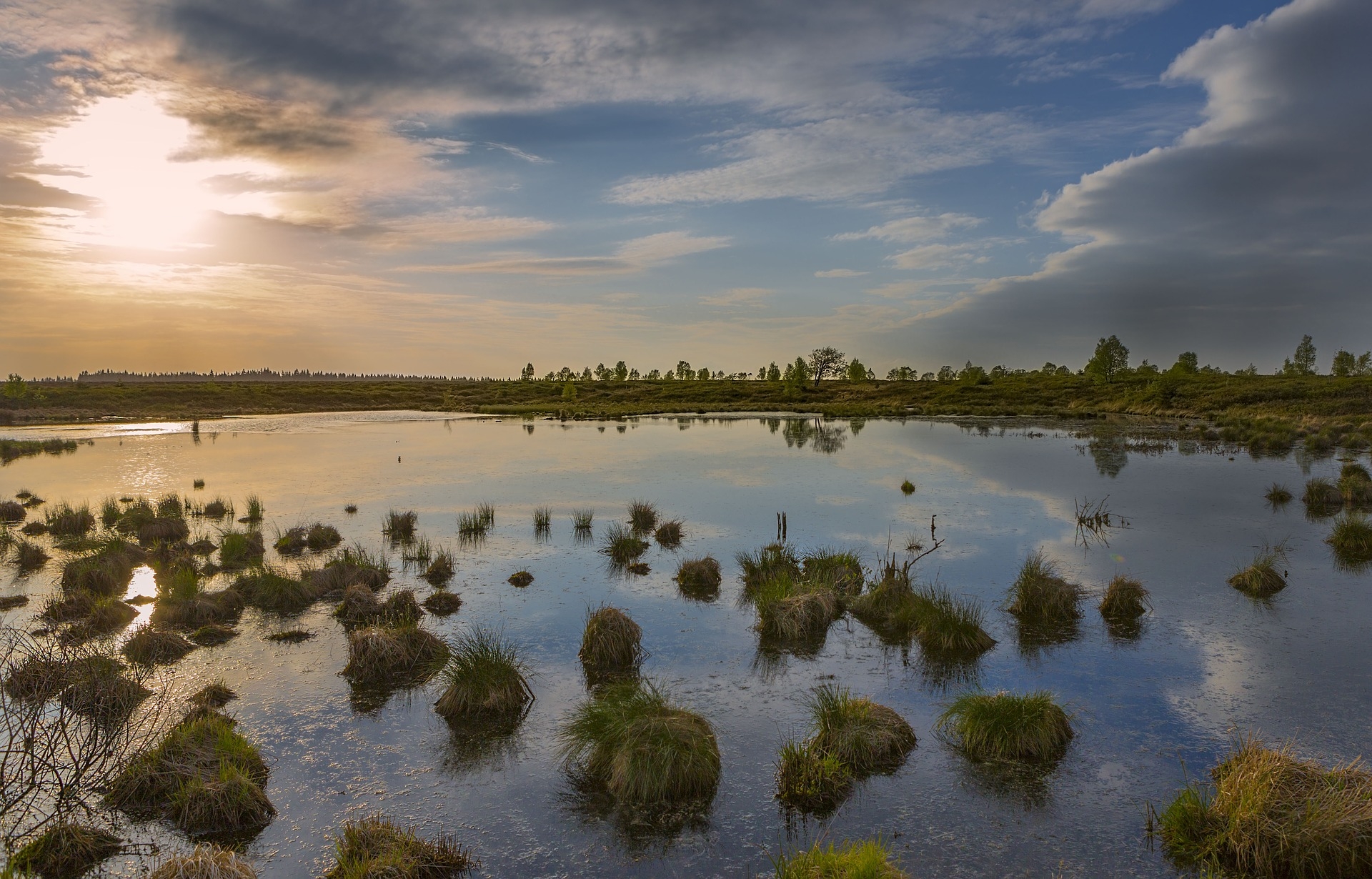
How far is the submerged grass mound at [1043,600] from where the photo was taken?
14.5 m

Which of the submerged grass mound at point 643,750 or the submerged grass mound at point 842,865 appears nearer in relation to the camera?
the submerged grass mound at point 842,865

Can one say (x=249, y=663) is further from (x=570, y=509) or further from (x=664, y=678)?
(x=570, y=509)

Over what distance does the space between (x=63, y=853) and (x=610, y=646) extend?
22.8ft

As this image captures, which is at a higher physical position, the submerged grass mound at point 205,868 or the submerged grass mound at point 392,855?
the submerged grass mound at point 205,868

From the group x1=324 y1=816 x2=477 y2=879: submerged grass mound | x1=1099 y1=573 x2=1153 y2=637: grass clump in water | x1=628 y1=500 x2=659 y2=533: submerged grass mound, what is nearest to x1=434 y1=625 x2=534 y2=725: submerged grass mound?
x1=324 y1=816 x2=477 y2=879: submerged grass mound

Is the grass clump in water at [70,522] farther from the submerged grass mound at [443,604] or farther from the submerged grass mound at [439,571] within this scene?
the submerged grass mound at [443,604]

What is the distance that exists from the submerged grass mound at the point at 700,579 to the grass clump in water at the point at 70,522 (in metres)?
17.3

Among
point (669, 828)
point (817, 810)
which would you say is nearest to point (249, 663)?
point (669, 828)

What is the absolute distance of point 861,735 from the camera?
9352 millimetres

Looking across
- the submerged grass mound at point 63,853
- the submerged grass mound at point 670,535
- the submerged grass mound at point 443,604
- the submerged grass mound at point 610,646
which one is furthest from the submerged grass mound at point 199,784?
the submerged grass mound at point 670,535

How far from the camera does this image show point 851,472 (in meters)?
35.8

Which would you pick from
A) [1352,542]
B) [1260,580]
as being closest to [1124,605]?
[1260,580]

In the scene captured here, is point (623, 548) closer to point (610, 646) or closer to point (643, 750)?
point (610, 646)

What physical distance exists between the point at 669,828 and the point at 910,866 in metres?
2.36
